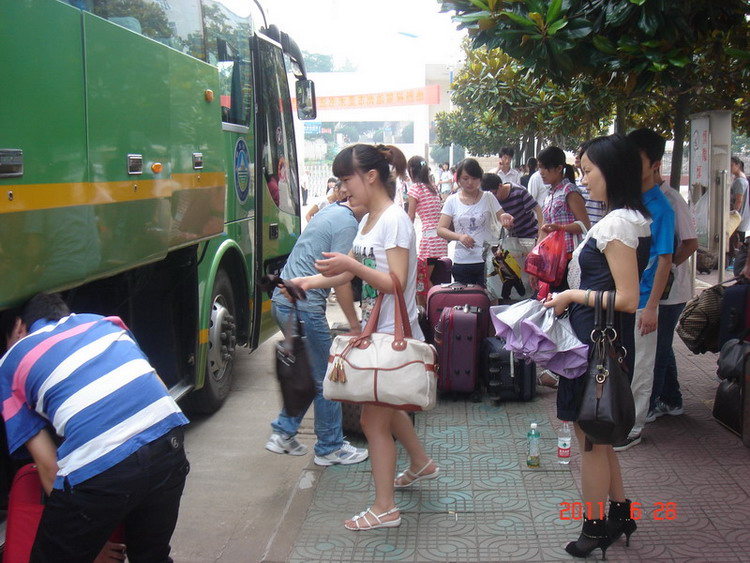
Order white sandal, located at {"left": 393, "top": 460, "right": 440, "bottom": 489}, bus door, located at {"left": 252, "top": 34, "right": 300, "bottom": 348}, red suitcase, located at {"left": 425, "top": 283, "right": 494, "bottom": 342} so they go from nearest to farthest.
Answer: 1. white sandal, located at {"left": 393, "top": 460, "right": 440, "bottom": 489}
2. red suitcase, located at {"left": 425, "top": 283, "right": 494, "bottom": 342}
3. bus door, located at {"left": 252, "top": 34, "right": 300, "bottom": 348}

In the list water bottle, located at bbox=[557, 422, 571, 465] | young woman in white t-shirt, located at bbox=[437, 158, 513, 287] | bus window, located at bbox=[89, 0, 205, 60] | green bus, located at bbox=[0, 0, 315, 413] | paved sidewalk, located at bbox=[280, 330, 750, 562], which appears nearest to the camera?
green bus, located at bbox=[0, 0, 315, 413]

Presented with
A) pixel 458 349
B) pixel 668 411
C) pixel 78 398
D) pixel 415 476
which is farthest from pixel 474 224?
pixel 78 398

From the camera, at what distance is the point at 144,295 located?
17.9 ft

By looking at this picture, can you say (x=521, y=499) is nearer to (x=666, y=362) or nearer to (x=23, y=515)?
(x=666, y=362)

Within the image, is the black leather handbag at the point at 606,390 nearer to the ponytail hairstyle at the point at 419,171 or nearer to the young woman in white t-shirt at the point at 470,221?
the young woman in white t-shirt at the point at 470,221

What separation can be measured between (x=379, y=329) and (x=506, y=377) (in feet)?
8.00

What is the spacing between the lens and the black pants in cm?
268

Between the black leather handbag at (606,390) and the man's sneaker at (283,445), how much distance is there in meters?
2.18

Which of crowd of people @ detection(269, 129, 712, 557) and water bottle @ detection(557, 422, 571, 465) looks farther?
water bottle @ detection(557, 422, 571, 465)

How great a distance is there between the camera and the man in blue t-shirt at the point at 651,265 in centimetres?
451

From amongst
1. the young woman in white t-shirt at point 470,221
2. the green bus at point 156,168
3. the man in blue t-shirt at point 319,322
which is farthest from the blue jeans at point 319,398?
the young woman in white t-shirt at point 470,221

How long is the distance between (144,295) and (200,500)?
1443mm
